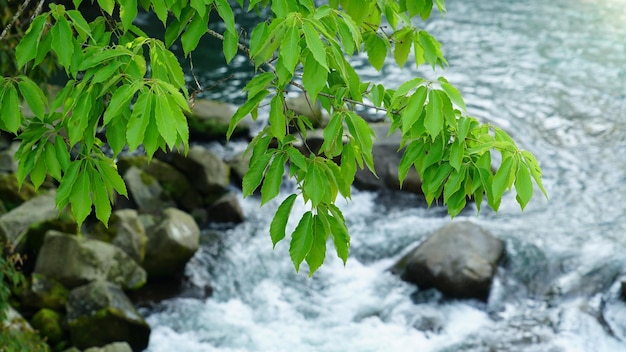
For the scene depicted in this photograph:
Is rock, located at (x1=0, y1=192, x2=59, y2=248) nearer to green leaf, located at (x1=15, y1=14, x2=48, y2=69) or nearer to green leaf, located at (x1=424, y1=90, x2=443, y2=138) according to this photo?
green leaf, located at (x1=15, y1=14, x2=48, y2=69)

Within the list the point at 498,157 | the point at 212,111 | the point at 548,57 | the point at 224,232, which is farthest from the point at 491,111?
the point at 224,232

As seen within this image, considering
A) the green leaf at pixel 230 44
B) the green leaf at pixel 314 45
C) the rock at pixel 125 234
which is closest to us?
the green leaf at pixel 314 45

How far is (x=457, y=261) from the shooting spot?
21.7ft

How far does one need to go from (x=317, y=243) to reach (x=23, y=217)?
16.9 feet

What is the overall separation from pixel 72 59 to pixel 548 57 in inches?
439

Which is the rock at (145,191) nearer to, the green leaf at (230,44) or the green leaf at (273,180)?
the green leaf at (230,44)

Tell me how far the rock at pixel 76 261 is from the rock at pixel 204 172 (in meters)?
1.98

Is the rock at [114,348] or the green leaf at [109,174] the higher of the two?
the green leaf at [109,174]

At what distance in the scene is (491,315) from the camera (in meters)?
6.43

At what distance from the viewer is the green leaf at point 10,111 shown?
220 centimetres

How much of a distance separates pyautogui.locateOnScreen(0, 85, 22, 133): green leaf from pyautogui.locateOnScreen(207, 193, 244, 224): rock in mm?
5795

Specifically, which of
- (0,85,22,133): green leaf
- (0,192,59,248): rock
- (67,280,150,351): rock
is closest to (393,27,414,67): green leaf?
(0,85,22,133): green leaf

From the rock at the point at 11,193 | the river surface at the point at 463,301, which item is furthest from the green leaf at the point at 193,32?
the rock at the point at 11,193

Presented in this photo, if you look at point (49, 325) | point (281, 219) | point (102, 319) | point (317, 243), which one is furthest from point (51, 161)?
point (49, 325)
